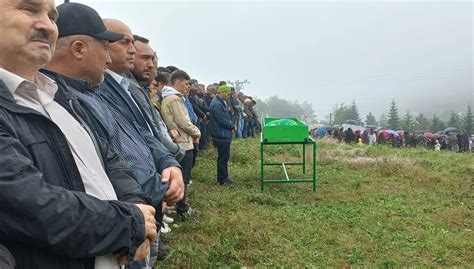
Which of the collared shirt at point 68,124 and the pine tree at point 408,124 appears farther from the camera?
the pine tree at point 408,124

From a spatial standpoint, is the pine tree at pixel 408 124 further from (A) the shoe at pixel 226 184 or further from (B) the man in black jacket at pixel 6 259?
(B) the man in black jacket at pixel 6 259

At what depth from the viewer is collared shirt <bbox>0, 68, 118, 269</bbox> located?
129 cm

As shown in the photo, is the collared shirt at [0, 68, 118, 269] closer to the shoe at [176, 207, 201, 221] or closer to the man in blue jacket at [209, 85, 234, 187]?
the shoe at [176, 207, 201, 221]

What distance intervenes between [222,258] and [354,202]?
10.9ft

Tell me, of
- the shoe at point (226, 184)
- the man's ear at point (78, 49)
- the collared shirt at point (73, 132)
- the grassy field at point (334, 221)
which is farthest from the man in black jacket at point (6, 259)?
the shoe at point (226, 184)

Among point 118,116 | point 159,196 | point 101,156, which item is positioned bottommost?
point 159,196

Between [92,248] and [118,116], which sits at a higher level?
[118,116]

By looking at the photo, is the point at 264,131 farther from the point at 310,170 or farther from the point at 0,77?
the point at 0,77

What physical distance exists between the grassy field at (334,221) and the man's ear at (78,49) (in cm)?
236

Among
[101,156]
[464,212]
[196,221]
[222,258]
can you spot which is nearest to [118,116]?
[101,156]

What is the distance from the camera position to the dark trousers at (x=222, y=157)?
7559mm

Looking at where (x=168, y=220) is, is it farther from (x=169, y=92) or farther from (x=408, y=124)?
(x=408, y=124)

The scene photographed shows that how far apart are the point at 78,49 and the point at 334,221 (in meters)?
4.51

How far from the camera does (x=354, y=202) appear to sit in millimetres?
6727
